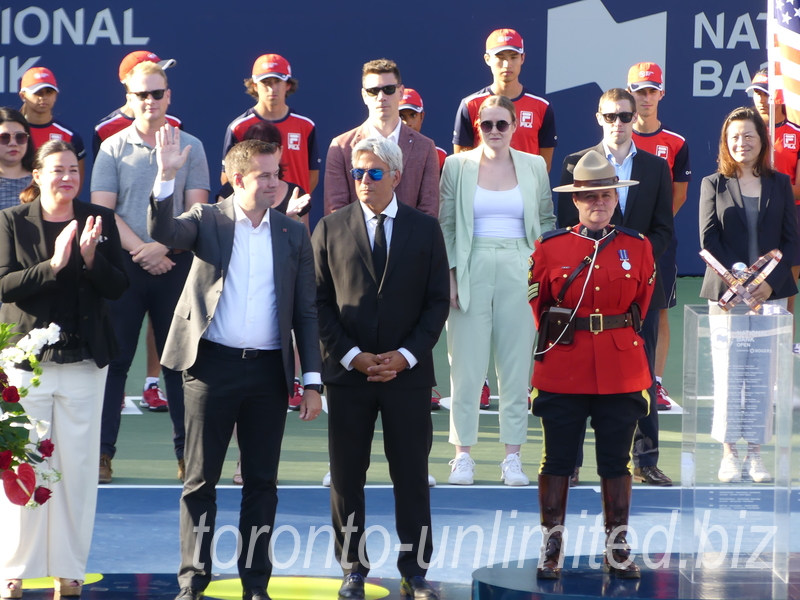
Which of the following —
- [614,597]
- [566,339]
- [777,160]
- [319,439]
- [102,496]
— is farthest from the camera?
[777,160]

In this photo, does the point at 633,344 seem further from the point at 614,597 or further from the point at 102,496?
the point at 102,496

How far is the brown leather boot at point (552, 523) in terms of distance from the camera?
5.34 meters

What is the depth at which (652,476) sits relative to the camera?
7332mm

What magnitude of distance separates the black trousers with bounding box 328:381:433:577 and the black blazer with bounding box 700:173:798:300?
9.22 feet

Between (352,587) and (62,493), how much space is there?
138cm

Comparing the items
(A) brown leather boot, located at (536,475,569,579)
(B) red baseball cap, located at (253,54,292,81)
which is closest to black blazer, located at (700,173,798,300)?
(A) brown leather boot, located at (536,475,569,579)

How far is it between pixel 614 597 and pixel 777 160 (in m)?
5.91

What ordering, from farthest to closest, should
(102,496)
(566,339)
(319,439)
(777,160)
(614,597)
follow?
(777,160), (319,439), (102,496), (566,339), (614,597)

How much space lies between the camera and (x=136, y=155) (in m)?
7.07

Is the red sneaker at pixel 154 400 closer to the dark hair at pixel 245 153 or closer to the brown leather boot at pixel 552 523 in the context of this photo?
the dark hair at pixel 245 153

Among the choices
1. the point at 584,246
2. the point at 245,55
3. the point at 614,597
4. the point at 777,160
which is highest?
the point at 245,55

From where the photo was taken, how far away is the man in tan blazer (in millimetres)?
7012

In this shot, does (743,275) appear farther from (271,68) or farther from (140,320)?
(271,68)

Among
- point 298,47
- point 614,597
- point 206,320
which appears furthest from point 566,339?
point 298,47
